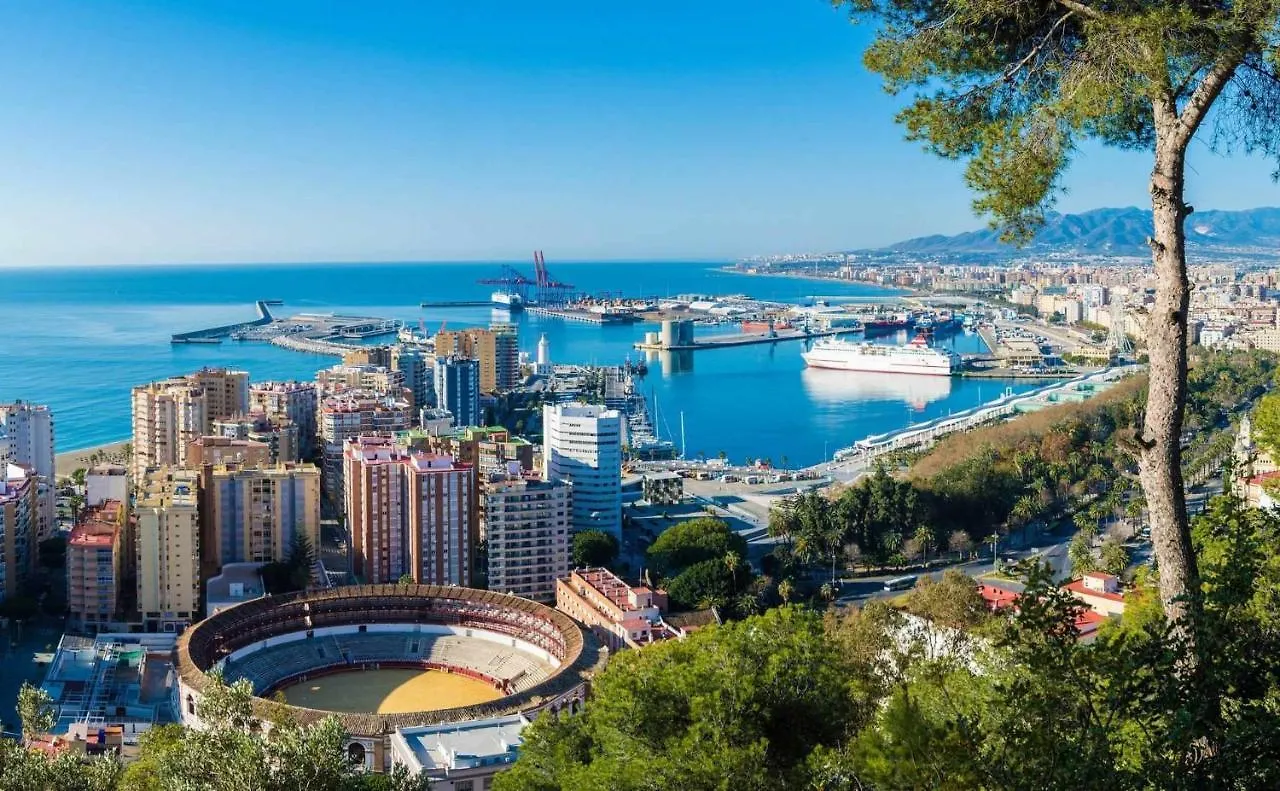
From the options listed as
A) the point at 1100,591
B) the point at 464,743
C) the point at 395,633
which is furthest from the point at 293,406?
the point at 1100,591

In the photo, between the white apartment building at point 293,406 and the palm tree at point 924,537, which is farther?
the white apartment building at point 293,406

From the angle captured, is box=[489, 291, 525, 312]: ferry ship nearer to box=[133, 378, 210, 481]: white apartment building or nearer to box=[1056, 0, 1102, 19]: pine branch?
box=[133, 378, 210, 481]: white apartment building

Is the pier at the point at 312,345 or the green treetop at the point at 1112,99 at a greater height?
the green treetop at the point at 1112,99

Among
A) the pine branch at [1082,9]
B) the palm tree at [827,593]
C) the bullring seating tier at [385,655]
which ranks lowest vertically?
the bullring seating tier at [385,655]

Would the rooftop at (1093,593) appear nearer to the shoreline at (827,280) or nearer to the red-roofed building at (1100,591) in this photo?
the red-roofed building at (1100,591)

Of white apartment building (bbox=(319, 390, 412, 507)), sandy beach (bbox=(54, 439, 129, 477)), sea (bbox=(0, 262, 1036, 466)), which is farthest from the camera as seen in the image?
sea (bbox=(0, 262, 1036, 466))

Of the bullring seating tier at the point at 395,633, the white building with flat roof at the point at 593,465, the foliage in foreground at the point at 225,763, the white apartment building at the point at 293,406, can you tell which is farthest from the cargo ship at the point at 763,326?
the foliage in foreground at the point at 225,763

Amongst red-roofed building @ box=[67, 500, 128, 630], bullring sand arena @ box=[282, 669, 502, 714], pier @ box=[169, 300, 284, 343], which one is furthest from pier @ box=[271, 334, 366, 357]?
bullring sand arena @ box=[282, 669, 502, 714]
